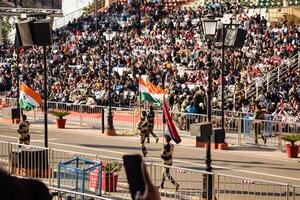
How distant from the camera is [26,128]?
18.4 metres

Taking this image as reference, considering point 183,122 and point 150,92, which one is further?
point 183,122

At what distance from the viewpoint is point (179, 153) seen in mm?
21828

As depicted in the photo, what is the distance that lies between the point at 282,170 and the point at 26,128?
24.5 feet

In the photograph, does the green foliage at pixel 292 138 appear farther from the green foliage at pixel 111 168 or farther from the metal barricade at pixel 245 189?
the green foliage at pixel 111 168

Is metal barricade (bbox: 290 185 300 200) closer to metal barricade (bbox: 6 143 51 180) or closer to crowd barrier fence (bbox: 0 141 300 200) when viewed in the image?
crowd barrier fence (bbox: 0 141 300 200)

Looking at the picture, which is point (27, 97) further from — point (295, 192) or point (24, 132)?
point (295, 192)

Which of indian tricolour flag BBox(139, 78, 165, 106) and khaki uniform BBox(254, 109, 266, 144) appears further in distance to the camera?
khaki uniform BBox(254, 109, 266, 144)

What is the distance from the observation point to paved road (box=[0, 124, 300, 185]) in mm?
18484

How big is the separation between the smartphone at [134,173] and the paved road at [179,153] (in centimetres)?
1288

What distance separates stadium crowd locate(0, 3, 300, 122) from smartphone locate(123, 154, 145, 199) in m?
22.4

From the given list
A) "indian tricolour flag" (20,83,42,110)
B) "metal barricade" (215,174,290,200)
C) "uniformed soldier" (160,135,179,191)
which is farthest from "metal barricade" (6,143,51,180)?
"indian tricolour flag" (20,83,42,110)

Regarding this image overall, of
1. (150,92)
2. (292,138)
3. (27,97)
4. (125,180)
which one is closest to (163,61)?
(27,97)

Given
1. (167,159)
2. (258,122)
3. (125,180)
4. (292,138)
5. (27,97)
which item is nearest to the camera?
(125,180)

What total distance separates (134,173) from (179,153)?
1877cm
